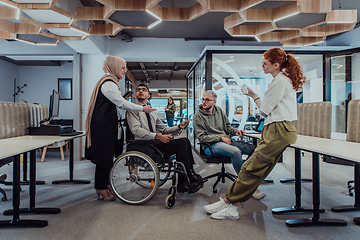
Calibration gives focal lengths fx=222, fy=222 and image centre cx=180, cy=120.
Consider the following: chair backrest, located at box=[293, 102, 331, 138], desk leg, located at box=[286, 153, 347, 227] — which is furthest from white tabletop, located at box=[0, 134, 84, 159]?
chair backrest, located at box=[293, 102, 331, 138]

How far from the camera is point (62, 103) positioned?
7172 mm

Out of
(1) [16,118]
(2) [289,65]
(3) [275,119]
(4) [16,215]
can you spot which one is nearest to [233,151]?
(3) [275,119]

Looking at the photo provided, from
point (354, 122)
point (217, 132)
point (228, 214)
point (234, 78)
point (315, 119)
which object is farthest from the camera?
point (234, 78)

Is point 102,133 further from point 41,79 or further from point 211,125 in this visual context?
point 41,79

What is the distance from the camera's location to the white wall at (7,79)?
6.77m

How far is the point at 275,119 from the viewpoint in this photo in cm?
182

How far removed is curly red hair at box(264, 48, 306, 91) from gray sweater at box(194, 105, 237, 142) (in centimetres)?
112

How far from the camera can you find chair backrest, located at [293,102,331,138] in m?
2.58

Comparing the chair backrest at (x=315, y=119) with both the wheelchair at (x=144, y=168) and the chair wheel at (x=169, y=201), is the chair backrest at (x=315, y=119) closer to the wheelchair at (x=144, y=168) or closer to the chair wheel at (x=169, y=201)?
the wheelchair at (x=144, y=168)

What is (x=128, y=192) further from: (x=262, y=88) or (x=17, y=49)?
(x=17, y=49)

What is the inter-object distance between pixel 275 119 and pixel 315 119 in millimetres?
1321

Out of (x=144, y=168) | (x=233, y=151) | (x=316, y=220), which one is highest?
(x=233, y=151)

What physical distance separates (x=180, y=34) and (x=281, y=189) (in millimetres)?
4269

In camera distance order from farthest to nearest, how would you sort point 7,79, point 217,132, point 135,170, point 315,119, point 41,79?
point 41,79
point 7,79
point 217,132
point 315,119
point 135,170
